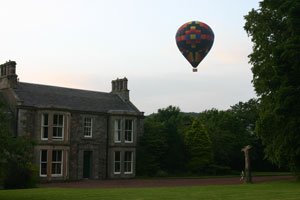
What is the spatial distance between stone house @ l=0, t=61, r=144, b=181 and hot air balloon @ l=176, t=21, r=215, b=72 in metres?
8.45

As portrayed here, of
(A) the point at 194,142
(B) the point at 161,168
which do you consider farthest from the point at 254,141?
(B) the point at 161,168

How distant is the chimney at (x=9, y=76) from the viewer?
39.2 m

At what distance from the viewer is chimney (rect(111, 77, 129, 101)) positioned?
1886 inches

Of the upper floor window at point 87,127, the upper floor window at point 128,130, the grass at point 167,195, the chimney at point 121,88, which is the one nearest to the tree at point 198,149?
the upper floor window at point 128,130

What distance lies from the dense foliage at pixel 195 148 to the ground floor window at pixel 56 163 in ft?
28.8

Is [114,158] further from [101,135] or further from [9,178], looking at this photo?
[9,178]

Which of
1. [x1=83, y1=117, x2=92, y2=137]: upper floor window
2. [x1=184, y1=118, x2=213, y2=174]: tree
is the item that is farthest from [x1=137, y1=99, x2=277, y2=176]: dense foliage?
[x1=83, y1=117, x2=92, y2=137]: upper floor window

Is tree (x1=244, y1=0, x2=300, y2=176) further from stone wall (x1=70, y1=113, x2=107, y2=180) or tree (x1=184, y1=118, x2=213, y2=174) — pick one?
stone wall (x1=70, y1=113, x2=107, y2=180)

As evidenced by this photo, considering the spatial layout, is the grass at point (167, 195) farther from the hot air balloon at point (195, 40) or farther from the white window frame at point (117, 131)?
the white window frame at point (117, 131)

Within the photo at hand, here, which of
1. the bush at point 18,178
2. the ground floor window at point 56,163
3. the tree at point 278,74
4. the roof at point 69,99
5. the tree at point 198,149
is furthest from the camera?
the tree at point 198,149

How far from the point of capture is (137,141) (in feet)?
147

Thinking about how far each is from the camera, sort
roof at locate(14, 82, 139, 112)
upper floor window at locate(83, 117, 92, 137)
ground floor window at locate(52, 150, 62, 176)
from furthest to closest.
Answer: upper floor window at locate(83, 117, 92, 137)
roof at locate(14, 82, 139, 112)
ground floor window at locate(52, 150, 62, 176)

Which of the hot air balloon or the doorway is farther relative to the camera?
the doorway

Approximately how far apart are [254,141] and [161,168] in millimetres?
18684
